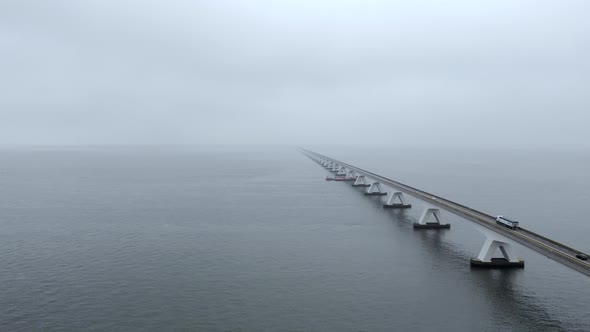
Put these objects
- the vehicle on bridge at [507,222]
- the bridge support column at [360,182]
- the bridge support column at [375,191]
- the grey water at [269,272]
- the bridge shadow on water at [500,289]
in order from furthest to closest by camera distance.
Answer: the bridge support column at [360,182]
the bridge support column at [375,191]
the vehicle on bridge at [507,222]
the grey water at [269,272]
the bridge shadow on water at [500,289]

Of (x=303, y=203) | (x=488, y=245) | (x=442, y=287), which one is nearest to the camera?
(x=442, y=287)

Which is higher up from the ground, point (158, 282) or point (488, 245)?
point (488, 245)

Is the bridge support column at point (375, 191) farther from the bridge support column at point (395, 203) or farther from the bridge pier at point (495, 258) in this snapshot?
the bridge pier at point (495, 258)

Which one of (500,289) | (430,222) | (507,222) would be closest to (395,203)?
(430,222)

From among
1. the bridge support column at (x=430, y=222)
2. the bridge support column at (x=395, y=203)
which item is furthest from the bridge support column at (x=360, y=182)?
the bridge support column at (x=430, y=222)

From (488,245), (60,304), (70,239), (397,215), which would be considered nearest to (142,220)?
(70,239)

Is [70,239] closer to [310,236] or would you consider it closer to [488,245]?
[310,236]

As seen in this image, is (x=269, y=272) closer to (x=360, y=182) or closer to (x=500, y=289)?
(x=500, y=289)
